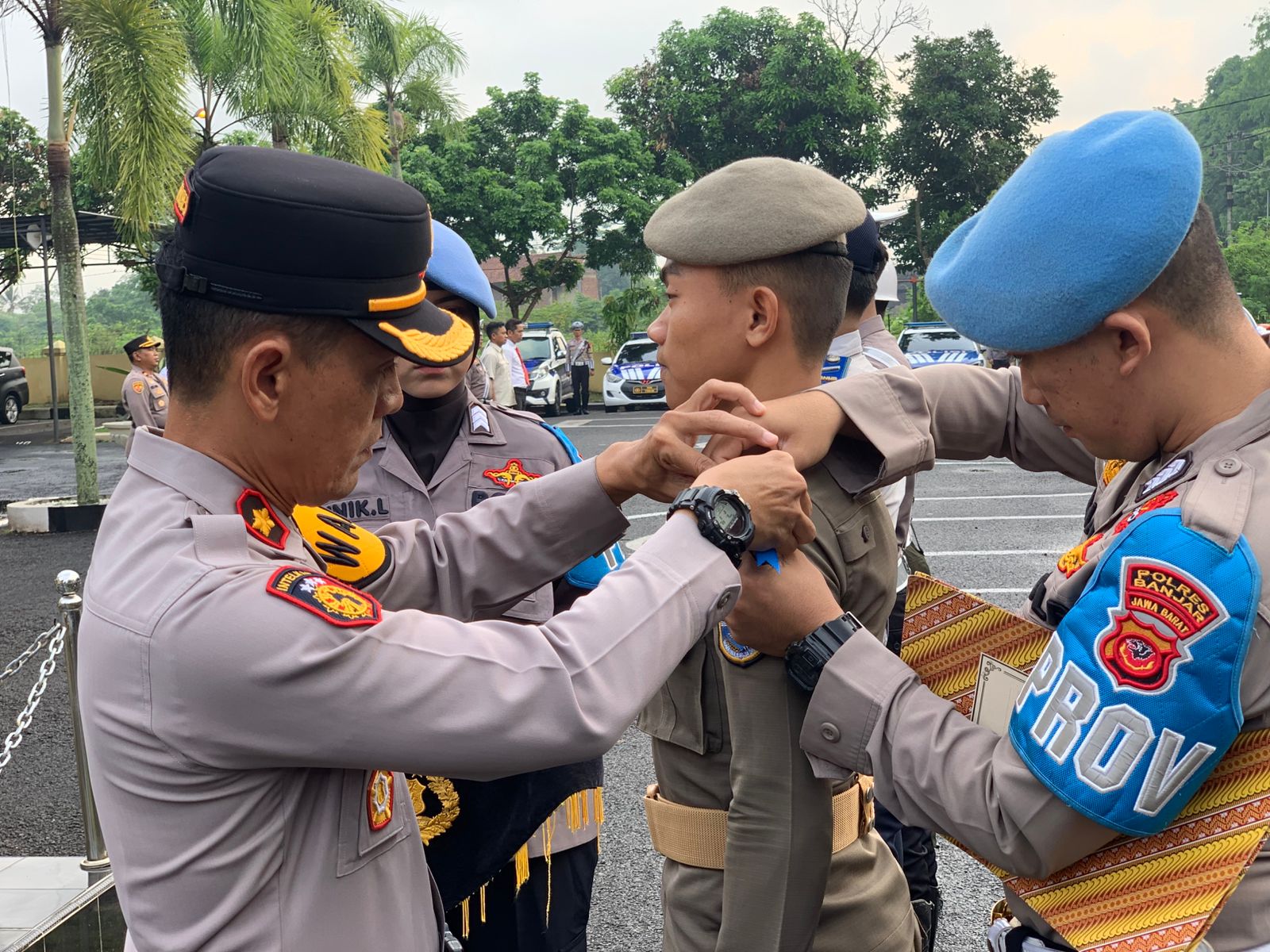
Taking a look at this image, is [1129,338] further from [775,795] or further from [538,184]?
[538,184]

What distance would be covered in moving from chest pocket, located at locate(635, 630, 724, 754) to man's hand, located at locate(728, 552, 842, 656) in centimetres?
25

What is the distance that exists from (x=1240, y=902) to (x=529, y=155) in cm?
2920

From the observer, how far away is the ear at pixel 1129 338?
148cm

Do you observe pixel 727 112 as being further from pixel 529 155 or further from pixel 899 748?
pixel 899 748

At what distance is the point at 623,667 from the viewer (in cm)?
147

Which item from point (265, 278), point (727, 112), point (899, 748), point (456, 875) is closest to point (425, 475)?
point (456, 875)

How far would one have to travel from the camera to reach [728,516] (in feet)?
5.33

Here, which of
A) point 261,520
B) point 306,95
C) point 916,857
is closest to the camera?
point 261,520

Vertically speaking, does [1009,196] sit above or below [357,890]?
above

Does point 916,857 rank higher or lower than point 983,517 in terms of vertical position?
higher

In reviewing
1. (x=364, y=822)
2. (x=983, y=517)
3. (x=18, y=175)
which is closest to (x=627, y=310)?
(x=18, y=175)

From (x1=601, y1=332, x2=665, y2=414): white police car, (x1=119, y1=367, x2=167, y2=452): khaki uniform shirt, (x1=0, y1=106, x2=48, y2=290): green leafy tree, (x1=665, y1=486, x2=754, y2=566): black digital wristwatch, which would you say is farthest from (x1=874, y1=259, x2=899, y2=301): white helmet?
(x1=0, y1=106, x2=48, y2=290): green leafy tree

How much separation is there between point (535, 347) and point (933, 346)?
891 centimetres

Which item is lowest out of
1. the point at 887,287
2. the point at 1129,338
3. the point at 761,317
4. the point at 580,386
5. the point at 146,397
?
the point at 580,386
